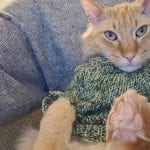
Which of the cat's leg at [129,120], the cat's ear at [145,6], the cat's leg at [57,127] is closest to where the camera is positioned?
the cat's leg at [129,120]

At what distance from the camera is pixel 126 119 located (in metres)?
0.81

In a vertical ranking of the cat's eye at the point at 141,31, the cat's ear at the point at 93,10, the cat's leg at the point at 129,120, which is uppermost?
the cat's ear at the point at 93,10

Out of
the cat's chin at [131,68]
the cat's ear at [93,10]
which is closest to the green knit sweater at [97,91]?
the cat's chin at [131,68]

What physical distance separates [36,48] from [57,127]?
0.28 metres

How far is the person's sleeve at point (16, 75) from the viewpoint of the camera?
110 centimetres

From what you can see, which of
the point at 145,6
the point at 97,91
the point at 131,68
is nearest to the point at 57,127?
the point at 97,91

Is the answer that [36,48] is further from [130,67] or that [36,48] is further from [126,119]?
[126,119]

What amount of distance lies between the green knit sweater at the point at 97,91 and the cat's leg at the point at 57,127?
1.0 inches

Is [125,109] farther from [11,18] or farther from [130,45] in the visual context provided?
[11,18]

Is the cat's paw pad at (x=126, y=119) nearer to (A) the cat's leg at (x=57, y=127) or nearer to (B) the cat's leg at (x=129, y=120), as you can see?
(B) the cat's leg at (x=129, y=120)

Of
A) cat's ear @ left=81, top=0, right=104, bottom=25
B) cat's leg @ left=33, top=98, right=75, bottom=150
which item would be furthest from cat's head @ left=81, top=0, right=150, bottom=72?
cat's leg @ left=33, top=98, right=75, bottom=150

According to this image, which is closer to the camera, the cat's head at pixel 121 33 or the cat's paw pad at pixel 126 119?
the cat's paw pad at pixel 126 119

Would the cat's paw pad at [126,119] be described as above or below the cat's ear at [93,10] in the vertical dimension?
below

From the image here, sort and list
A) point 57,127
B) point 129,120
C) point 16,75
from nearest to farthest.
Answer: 1. point 129,120
2. point 57,127
3. point 16,75
